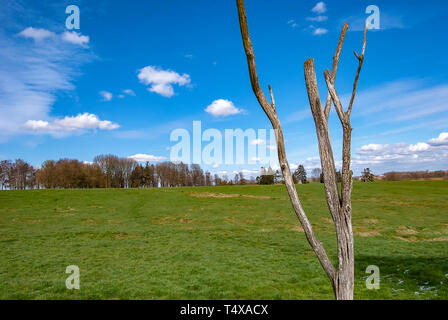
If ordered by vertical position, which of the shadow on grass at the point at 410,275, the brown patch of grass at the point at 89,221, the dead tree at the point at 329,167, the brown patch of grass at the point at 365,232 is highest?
the dead tree at the point at 329,167

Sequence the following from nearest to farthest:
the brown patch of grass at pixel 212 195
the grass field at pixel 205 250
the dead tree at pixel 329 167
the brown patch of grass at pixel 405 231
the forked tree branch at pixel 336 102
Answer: the dead tree at pixel 329 167 → the forked tree branch at pixel 336 102 → the grass field at pixel 205 250 → the brown patch of grass at pixel 405 231 → the brown patch of grass at pixel 212 195

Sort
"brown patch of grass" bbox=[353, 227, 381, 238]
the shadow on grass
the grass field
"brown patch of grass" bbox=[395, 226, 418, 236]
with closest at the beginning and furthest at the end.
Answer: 1. the shadow on grass
2. the grass field
3. "brown patch of grass" bbox=[353, 227, 381, 238]
4. "brown patch of grass" bbox=[395, 226, 418, 236]

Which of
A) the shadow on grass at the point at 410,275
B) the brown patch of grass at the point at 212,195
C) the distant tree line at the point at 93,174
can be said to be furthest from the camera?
the distant tree line at the point at 93,174

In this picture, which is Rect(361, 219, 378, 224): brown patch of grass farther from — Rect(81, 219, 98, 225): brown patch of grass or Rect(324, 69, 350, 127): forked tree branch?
Rect(324, 69, 350, 127): forked tree branch

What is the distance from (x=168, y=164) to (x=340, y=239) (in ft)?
378

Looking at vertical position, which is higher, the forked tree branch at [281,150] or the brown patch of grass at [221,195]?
the forked tree branch at [281,150]

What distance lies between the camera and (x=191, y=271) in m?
10.3

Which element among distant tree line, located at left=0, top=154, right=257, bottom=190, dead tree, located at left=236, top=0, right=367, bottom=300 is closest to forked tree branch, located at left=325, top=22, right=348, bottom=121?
dead tree, located at left=236, top=0, right=367, bottom=300

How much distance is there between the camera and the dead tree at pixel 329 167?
3221mm

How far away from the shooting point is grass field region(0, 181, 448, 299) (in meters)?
8.31

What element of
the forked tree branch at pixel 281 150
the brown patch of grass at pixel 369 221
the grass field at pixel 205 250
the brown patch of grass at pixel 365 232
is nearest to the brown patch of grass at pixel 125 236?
the grass field at pixel 205 250

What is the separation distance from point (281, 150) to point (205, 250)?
12.3 meters

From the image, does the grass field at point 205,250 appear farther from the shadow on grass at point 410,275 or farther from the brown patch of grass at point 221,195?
the brown patch of grass at point 221,195

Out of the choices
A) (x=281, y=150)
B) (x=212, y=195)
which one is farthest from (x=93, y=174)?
(x=281, y=150)
